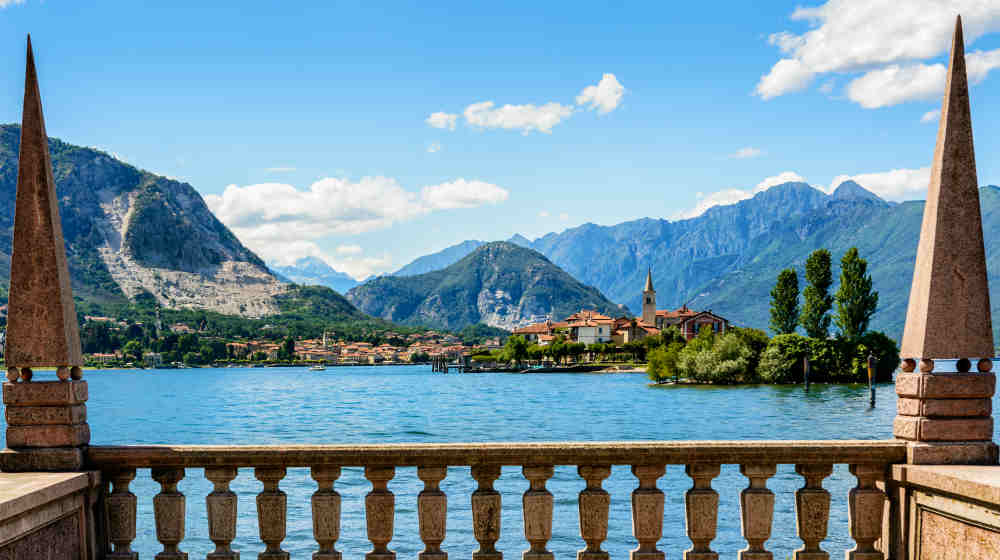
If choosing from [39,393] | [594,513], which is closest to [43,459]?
[39,393]

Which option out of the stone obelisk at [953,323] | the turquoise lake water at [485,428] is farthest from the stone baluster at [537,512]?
the turquoise lake water at [485,428]

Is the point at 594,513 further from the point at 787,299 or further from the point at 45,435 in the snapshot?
the point at 787,299

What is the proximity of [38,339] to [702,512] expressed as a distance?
→ 476 centimetres

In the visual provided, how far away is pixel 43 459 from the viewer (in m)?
5.73

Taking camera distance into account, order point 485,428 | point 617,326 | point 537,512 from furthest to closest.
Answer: point 617,326, point 485,428, point 537,512

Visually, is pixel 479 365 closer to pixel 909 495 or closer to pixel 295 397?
pixel 295 397

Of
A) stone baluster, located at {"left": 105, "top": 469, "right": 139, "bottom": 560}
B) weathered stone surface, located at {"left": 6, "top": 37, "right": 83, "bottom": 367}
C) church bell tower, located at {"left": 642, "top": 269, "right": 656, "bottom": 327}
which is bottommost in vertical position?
church bell tower, located at {"left": 642, "top": 269, "right": 656, "bottom": 327}

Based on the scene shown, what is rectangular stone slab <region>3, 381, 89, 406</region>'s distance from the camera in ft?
18.6

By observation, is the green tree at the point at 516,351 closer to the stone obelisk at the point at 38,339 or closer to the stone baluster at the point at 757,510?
the stone baluster at the point at 757,510

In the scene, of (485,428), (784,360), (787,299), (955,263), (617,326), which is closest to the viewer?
(955,263)

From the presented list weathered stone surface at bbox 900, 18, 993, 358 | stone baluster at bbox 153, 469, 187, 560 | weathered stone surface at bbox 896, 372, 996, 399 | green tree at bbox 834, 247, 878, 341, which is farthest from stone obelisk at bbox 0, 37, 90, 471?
green tree at bbox 834, 247, 878, 341

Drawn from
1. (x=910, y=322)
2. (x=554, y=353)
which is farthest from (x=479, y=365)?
(x=910, y=322)

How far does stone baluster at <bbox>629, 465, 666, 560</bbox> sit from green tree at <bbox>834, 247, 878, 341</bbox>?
78484 mm

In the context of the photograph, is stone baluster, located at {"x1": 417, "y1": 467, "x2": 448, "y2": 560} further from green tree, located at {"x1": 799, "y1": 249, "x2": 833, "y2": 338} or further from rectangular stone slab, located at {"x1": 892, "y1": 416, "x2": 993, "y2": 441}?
green tree, located at {"x1": 799, "y1": 249, "x2": 833, "y2": 338}
